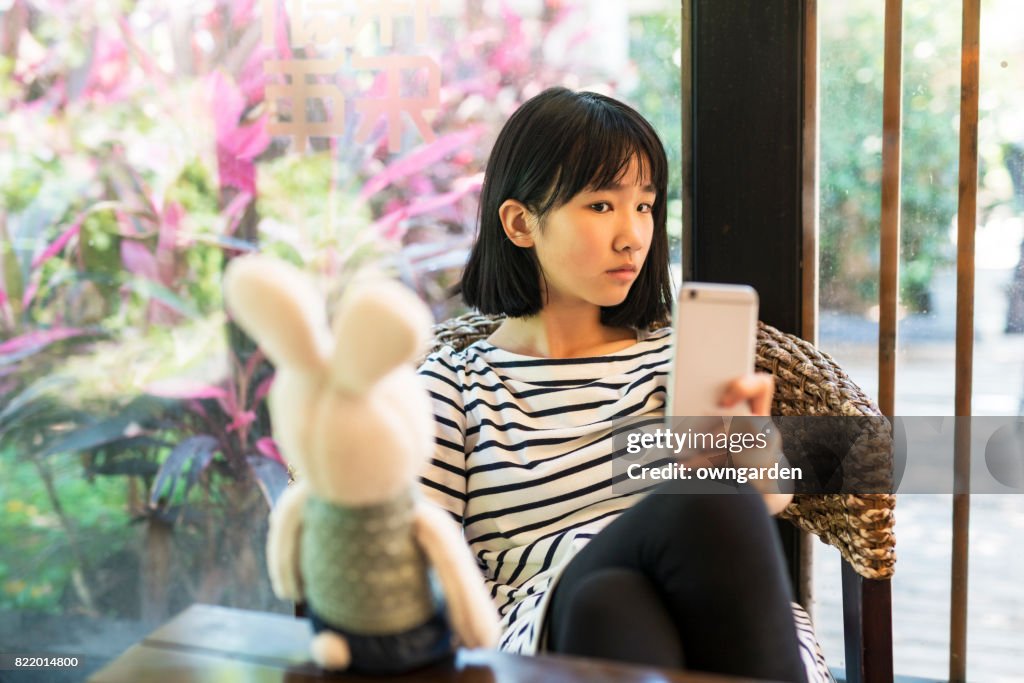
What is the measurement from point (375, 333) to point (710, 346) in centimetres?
41

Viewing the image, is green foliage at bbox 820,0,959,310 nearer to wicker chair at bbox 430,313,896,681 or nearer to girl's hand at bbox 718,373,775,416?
wicker chair at bbox 430,313,896,681

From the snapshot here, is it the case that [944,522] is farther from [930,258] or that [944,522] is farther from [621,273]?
[621,273]

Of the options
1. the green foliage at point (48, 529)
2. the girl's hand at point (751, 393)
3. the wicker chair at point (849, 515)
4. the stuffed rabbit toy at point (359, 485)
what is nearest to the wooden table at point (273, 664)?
the stuffed rabbit toy at point (359, 485)

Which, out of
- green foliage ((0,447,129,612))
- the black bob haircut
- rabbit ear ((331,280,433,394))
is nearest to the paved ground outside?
the black bob haircut

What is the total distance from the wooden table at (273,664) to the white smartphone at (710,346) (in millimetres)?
311

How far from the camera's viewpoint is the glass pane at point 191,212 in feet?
4.96

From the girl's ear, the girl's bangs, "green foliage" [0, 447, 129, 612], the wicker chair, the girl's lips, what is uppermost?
the girl's bangs

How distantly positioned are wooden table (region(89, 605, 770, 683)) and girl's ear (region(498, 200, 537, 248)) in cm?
64

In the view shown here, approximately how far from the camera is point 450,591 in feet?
2.30

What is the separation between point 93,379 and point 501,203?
3.29ft

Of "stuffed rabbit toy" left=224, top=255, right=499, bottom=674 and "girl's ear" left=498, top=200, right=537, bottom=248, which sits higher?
"girl's ear" left=498, top=200, right=537, bottom=248

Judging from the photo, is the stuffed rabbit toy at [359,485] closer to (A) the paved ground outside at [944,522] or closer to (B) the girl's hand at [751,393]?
(B) the girl's hand at [751,393]

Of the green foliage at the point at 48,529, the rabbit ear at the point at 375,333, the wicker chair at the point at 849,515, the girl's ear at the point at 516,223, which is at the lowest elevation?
the green foliage at the point at 48,529

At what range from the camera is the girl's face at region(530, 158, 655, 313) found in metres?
1.14
